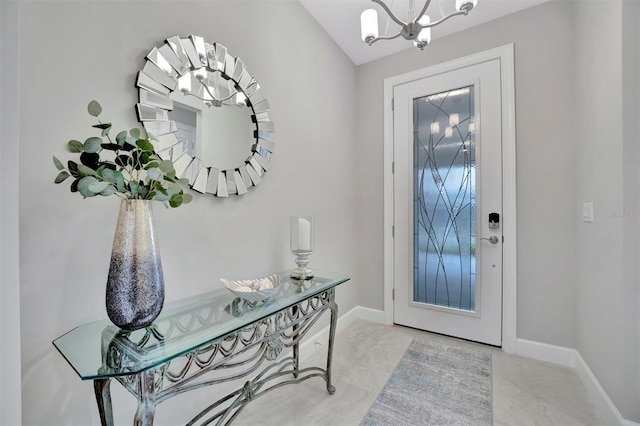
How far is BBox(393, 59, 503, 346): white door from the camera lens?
233cm

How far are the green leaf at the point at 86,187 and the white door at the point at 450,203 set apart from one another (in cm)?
244

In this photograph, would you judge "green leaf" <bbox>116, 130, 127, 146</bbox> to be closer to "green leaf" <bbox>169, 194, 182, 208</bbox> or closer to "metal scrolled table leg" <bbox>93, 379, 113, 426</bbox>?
"green leaf" <bbox>169, 194, 182, 208</bbox>

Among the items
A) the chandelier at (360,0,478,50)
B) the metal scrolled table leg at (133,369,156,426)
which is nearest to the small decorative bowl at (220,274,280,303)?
the metal scrolled table leg at (133,369,156,426)

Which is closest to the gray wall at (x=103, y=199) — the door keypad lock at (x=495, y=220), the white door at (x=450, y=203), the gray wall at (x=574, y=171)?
the white door at (x=450, y=203)

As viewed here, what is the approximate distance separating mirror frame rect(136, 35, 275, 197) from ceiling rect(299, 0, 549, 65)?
43.3 inches

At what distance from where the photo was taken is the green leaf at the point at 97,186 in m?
0.75

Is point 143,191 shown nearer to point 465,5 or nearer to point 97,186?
point 97,186

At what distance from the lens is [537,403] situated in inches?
65.4

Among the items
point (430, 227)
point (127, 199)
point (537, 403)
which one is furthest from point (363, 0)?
point (537, 403)

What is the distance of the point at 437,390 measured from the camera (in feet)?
5.85

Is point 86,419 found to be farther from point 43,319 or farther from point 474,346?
point 474,346

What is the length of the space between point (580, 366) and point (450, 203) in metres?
1.45

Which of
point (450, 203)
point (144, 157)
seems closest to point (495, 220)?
point (450, 203)

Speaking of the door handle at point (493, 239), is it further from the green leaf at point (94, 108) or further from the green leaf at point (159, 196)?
the green leaf at point (94, 108)
